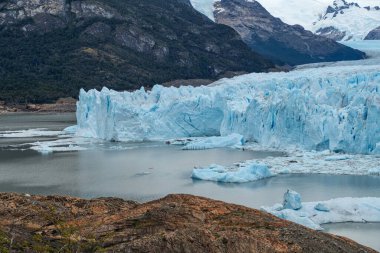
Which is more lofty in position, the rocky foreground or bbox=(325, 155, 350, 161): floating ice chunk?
the rocky foreground

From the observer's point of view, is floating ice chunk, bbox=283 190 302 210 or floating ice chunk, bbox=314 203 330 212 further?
floating ice chunk, bbox=314 203 330 212

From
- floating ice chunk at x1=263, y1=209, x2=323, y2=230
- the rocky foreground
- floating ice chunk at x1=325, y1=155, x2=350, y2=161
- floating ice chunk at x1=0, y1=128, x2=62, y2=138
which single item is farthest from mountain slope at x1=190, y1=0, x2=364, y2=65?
the rocky foreground

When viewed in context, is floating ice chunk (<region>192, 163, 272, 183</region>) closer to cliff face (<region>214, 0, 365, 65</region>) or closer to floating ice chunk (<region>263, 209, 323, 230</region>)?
floating ice chunk (<region>263, 209, 323, 230</region>)

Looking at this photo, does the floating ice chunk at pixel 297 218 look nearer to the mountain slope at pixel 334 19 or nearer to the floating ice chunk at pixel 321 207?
the floating ice chunk at pixel 321 207

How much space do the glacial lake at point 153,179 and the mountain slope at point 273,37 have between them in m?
103

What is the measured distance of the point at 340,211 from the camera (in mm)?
12742

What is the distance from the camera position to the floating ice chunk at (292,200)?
492 inches

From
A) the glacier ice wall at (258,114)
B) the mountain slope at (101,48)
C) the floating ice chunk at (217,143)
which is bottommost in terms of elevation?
the floating ice chunk at (217,143)

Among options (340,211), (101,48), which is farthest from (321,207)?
(101,48)

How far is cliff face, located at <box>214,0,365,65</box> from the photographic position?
127188 mm

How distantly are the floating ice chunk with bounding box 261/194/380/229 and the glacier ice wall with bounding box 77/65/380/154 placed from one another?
873cm

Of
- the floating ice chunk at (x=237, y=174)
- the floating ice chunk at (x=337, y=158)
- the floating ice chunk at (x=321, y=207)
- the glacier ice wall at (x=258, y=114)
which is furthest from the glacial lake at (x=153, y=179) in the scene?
Result: the floating ice chunk at (x=337, y=158)

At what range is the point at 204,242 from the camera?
15.5 ft

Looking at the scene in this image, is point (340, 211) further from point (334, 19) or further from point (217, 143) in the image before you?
point (334, 19)
